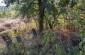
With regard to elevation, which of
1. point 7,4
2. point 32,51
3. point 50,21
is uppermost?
point 7,4

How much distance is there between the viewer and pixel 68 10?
22.6 ft

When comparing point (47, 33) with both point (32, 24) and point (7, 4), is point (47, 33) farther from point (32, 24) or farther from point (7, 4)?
point (32, 24)

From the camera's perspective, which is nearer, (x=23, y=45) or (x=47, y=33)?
(x=47, y=33)

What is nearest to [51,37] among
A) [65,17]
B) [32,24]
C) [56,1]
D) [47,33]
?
[47,33]

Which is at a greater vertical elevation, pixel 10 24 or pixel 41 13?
pixel 41 13

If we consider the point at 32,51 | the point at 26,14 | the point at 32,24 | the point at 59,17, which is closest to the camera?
the point at 32,51

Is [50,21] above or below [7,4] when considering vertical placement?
below

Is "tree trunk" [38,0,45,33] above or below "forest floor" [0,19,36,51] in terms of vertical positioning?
above

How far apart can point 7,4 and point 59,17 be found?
1749mm

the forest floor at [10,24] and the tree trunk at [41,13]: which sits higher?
the tree trunk at [41,13]

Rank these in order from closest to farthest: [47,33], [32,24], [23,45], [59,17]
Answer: [47,33] → [23,45] → [59,17] → [32,24]

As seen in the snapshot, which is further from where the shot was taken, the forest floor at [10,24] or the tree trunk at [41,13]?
the forest floor at [10,24]

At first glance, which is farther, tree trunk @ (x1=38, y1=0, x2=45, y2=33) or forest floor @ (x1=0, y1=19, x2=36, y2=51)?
forest floor @ (x1=0, y1=19, x2=36, y2=51)

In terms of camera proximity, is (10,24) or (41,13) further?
(10,24)
